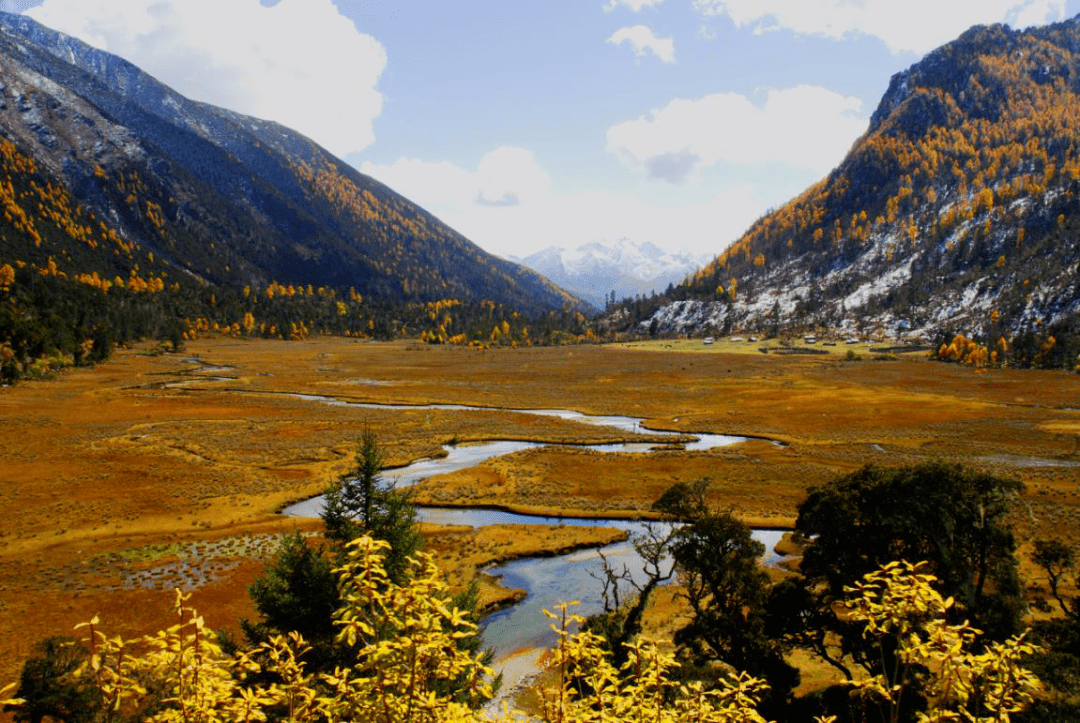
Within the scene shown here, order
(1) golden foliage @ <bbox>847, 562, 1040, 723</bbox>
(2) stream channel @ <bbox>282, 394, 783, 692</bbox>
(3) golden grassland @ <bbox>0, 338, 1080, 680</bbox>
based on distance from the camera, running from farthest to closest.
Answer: (3) golden grassland @ <bbox>0, 338, 1080, 680</bbox>, (2) stream channel @ <bbox>282, 394, 783, 692</bbox>, (1) golden foliage @ <bbox>847, 562, 1040, 723</bbox>

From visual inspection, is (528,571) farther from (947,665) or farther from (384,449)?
(947,665)

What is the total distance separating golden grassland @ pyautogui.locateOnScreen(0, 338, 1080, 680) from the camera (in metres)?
34.9

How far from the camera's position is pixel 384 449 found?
64.4 meters

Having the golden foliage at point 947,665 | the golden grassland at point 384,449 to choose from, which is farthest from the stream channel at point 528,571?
the golden foliage at point 947,665

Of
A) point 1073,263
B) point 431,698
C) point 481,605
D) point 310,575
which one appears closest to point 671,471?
point 481,605

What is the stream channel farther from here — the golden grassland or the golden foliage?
the golden foliage

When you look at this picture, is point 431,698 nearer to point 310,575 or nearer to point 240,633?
point 310,575

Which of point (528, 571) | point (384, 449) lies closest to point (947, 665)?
point (528, 571)

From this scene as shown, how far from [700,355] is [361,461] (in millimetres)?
177942

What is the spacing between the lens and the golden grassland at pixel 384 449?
34.9 m

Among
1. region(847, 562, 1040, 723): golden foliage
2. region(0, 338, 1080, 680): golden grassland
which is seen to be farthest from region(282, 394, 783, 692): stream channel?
region(847, 562, 1040, 723): golden foliage

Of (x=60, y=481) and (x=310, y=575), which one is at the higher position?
(x=310, y=575)

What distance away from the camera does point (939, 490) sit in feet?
64.6

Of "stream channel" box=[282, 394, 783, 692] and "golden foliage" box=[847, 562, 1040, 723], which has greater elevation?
"golden foliage" box=[847, 562, 1040, 723]
